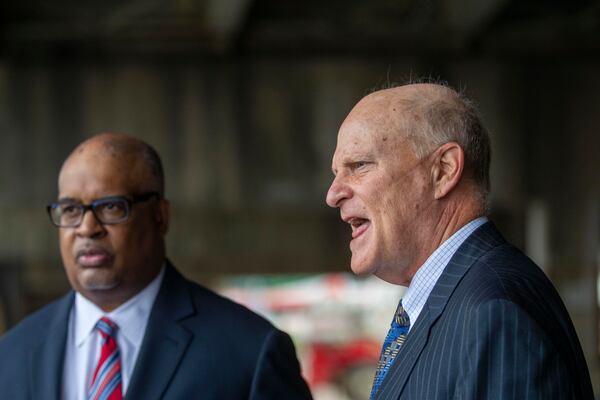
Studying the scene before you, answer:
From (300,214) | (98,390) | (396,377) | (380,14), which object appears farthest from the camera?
(300,214)

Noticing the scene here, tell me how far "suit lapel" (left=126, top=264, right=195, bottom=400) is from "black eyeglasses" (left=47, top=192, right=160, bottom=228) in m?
0.29

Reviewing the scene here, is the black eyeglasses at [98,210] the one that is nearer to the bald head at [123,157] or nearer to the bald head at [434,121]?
the bald head at [123,157]

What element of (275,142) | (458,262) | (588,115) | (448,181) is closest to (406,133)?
(448,181)

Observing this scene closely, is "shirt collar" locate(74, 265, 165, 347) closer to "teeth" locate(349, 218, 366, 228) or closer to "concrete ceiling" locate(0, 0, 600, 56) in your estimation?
"teeth" locate(349, 218, 366, 228)

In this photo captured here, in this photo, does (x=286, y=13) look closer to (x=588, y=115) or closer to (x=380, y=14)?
(x=380, y=14)

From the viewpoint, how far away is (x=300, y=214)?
897cm

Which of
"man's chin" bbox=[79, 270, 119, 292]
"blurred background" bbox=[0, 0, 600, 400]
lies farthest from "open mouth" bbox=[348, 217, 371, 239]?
"blurred background" bbox=[0, 0, 600, 400]

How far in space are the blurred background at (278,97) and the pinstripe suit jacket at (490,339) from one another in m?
6.11

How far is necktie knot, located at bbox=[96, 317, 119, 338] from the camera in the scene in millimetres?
3412

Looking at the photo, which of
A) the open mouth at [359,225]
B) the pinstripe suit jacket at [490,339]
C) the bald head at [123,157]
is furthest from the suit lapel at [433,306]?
the bald head at [123,157]

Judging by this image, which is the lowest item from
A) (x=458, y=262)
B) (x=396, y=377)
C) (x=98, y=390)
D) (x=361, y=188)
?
(x=98, y=390)

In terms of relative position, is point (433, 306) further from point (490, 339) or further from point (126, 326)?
point (126, 326)

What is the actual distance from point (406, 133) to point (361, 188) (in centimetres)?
18

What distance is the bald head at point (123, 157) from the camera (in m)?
3.54
